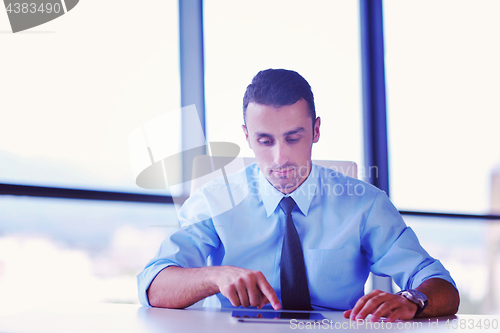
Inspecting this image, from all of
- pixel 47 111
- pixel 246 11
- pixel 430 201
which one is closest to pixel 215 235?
pixel 47 111

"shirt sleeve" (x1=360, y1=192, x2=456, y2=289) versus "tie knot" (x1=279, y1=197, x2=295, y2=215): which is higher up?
"tie knot" (x1=279, y1=197, x2=295, y2=215)

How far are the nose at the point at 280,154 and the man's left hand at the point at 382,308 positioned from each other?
0.61 meters

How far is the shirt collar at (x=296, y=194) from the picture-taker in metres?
1.29

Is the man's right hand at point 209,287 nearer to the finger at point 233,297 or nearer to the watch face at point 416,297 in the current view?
the finger at point 233,297

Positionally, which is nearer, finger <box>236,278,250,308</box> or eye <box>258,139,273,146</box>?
finger <box>236,278,250,308</box>

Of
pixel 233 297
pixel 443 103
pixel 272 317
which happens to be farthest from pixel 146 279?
pixel 443 103

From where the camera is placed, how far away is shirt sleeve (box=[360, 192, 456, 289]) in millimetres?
1073

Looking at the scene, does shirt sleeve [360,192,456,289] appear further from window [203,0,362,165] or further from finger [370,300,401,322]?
window [203,0,362,165]

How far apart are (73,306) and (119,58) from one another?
1.64 metres

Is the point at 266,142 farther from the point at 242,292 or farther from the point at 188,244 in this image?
the point at 242,292

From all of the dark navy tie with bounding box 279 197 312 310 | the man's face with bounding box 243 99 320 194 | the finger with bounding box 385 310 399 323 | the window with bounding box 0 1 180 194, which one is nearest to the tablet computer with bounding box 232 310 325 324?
the finger with bounding box 385 310 399 323

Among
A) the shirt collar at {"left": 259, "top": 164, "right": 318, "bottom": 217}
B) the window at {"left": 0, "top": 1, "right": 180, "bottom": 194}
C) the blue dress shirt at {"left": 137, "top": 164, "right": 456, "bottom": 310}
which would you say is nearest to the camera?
the blue dress shirt at {"left": 137, "top": 164, "right": 456, "bottom": 310}

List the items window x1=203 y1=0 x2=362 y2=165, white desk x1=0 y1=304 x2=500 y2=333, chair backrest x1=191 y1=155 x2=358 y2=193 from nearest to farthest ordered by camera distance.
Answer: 1. white desk x1=0 y1=304 x2=500 y2=333
2. chair backrest x1=191 y1=155 x2=358 y2=193
3. window x1=203 y1=0 x2=362 y2=165

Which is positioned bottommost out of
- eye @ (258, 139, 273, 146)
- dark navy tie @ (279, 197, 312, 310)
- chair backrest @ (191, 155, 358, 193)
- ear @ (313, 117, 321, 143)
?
dark navy tie @ (279, 197, 312, 310)
